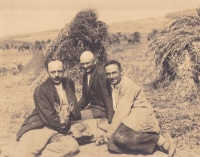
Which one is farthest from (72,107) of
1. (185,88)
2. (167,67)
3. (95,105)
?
(167,67)

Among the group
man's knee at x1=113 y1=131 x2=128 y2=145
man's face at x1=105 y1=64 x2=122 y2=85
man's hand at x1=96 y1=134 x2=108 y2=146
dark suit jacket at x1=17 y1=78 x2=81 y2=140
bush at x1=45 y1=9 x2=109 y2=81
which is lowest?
man's hand at x1=96 y1=134 x2=108 y2=146

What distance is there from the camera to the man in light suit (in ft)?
10.1

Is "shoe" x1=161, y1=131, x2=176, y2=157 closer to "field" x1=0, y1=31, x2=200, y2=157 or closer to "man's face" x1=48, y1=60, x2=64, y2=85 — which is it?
"field" x1=0, y1=31, x2=200, y2=157

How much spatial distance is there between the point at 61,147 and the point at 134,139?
29.1 inches

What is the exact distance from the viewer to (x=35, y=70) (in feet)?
17.4

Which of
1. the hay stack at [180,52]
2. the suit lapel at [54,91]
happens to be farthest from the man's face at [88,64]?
the hay stack at [180,52]

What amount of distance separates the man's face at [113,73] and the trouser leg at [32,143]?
80 cm

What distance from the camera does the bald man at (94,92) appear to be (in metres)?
3.41

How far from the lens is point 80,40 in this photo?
475 centimetres

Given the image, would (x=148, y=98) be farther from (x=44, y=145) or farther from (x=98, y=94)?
(x=44, y=145)

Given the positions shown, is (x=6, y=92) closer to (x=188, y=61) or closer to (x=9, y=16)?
(x=9, y=16)

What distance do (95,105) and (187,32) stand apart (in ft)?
6.16

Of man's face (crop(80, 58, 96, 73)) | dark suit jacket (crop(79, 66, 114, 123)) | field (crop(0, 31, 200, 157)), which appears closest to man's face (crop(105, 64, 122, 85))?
dark suit jacket (crop(79, 66, 114, 123))

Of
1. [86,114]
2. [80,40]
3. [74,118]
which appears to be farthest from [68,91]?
[80,40]
